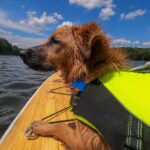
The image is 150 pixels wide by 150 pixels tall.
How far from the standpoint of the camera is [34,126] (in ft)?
12.4

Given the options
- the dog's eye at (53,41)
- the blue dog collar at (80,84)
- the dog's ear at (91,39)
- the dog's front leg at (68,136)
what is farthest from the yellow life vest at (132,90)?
the dog's eye at (53,41)

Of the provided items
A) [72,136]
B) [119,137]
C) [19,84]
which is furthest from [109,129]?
[19,84]

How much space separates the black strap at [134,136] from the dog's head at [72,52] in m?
0.79

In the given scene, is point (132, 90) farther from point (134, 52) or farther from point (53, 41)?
point (134, 52)

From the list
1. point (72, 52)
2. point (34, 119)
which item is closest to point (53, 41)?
point (72, 52)

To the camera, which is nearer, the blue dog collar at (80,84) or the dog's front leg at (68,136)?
the dog's front leg at (68,136)

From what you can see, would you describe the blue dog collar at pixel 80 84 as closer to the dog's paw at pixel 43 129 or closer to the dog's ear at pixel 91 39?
the dog's ear at pixel 91 39

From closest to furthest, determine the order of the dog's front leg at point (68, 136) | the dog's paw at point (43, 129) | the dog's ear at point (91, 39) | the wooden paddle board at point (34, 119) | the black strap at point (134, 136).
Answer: the black strap at point (134, 136) < the dog's front leg at point (68, 136) < the dog's ear at point (91, 39) < the dog's paw at point (43, 129) < the wooden paddle board at point (34, 119)

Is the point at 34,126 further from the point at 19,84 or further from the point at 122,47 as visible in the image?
the point at 19,84

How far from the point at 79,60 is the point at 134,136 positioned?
111 centimetres

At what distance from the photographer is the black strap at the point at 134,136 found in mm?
2174

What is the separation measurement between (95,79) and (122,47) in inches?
31.2

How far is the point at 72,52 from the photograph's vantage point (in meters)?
3.05

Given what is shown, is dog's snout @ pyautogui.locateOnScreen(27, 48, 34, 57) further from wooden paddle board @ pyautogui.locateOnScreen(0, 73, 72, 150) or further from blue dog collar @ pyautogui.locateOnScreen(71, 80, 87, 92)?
wooden paddle board @ pyautogui.locateOnScreen(0, 73, 72, 150)
